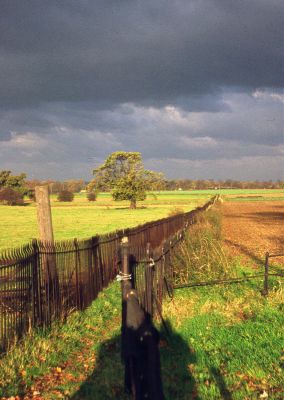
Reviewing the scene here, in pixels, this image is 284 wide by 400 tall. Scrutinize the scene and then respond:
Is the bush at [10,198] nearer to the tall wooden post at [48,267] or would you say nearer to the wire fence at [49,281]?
the wire fence at [49,281]

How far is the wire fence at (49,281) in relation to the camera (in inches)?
223

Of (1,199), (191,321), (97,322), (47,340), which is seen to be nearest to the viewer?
(47,340)

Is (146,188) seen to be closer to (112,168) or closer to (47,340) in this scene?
(112,168)

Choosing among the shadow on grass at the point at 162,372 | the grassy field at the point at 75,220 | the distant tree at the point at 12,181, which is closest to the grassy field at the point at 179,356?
the shadow on grass at the point at 162,372

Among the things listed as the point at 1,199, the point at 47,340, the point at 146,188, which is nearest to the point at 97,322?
the point at 47,340

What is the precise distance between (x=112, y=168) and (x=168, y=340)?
61.2 m

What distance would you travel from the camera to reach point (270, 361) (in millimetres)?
5336

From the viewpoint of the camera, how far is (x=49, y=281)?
6.70 meters

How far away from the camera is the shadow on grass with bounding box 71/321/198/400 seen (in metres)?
4.61

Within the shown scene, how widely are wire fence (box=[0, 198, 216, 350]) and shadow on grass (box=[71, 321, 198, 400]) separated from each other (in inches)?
34.9

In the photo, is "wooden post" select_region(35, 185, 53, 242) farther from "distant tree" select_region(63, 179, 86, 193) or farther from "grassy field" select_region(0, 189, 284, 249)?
"distant tree" select_region(63, 179, 86, 193)

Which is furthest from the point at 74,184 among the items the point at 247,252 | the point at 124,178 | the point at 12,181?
the point at 247,252

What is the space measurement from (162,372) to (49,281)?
2748mm

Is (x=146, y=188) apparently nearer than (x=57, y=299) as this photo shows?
No
